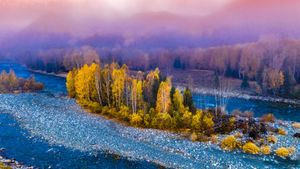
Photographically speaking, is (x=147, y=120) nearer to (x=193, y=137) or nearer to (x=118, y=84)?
(x=193, y=137)

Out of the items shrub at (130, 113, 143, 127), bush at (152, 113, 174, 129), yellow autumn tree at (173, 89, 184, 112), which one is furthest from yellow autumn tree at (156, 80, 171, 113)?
shrub at (130, 113, 143, 127)

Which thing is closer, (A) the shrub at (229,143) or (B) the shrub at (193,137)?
A: (A) the shrub at (229,143)

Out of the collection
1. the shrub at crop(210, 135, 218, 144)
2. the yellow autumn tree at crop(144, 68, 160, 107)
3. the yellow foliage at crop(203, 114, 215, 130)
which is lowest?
the shrub at crop(210, 135, 218, 144)

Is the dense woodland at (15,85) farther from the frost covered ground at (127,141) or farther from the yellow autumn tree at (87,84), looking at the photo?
the frost covered ground at (127,141)

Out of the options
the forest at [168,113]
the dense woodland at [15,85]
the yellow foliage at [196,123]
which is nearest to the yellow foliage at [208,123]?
the forest at [168,113]

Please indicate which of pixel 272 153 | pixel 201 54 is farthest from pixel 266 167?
pixel 201 54

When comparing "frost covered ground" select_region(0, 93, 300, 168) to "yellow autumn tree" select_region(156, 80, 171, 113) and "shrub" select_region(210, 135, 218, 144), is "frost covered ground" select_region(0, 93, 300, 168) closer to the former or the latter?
"shrub" select_region(210, 135, 218, 144)

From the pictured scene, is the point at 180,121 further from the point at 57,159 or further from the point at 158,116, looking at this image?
the point at 57,159
